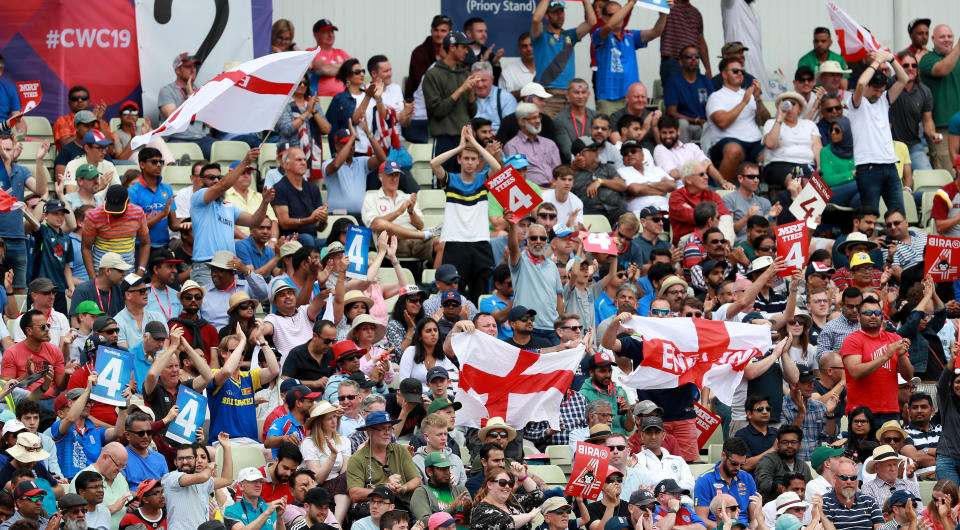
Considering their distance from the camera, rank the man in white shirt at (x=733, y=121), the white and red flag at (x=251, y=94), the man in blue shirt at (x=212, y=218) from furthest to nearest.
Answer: the man in white shirt at (x=733, y=121), the white and red flag at (x=251, y=94), the man in blue shirt at (x=212, y=218)

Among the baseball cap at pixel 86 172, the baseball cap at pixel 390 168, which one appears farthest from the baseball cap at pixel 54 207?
the baseball cap at pixel 390 168

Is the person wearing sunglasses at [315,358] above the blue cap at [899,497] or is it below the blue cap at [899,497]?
above

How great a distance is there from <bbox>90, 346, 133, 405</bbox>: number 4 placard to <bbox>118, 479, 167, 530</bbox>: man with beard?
806 millimetres

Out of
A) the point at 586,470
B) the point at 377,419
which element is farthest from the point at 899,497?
the point at 377,419

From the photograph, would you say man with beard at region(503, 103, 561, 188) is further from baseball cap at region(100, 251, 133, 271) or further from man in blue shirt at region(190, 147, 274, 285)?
baseball cap at region(100, 251, 133, 271)

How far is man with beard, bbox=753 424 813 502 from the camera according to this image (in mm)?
14453

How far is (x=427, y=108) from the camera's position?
63.0 feet

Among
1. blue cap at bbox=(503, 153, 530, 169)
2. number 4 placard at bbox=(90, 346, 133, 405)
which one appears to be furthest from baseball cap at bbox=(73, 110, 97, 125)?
number 4 placard at bbox=(90, 346, 133, 405)

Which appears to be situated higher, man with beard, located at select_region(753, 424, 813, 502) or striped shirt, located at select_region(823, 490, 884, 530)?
man with beard, located at select_region(753, 424, 813, 502)

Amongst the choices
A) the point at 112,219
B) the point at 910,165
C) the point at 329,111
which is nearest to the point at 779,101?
the point at 910,165

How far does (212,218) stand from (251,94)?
1.22m

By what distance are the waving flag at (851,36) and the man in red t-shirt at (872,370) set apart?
5152 millimetres

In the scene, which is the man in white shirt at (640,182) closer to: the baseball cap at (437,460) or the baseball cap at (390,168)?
the baseball cap at (390,168)

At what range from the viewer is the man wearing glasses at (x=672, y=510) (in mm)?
13352
